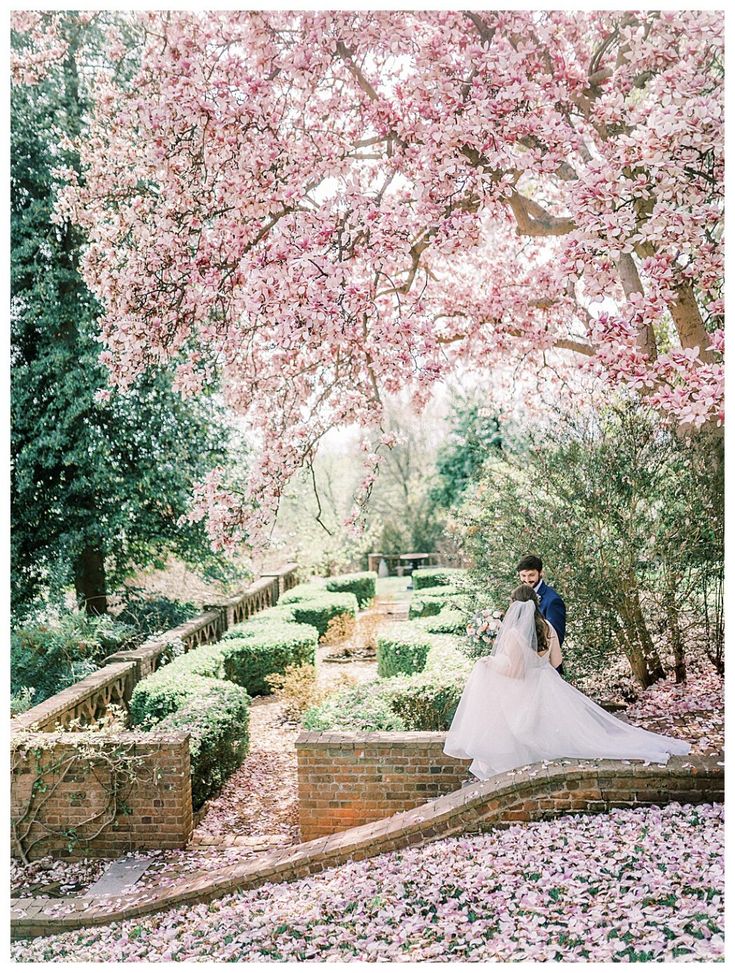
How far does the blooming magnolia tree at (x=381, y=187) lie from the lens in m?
4.58

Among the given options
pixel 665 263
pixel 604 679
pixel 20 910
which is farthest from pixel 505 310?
pixel 20 910

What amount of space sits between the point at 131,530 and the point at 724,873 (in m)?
8.36

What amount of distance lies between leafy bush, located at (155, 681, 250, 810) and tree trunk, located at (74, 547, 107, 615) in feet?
13.2

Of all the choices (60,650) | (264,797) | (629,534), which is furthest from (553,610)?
(60,650)

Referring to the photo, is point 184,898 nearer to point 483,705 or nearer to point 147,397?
point 483,705

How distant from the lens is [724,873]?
3.86 metres

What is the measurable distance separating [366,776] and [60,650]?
4.61 m

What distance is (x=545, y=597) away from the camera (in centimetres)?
569

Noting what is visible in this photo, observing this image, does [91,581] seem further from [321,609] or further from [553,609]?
[553,609]

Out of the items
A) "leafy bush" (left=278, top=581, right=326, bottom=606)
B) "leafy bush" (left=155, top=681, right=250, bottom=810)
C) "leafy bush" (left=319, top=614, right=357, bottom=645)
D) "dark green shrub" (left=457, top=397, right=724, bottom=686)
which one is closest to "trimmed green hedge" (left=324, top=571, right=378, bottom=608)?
"leafy bush" (left=278, top=581, right=326, bottom=606)

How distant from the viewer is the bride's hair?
5418mm

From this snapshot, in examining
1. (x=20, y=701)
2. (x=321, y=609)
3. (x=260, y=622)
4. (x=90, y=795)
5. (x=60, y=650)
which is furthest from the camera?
(x=321, y=609)

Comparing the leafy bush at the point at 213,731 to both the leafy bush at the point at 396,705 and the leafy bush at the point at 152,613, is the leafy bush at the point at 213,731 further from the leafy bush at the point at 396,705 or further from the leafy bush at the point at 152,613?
Answer: the leafy bush at the point at 152,613

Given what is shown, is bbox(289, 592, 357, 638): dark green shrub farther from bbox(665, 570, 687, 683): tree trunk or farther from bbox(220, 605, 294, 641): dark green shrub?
bbox(665, 570, 687, 683): tree trunk
